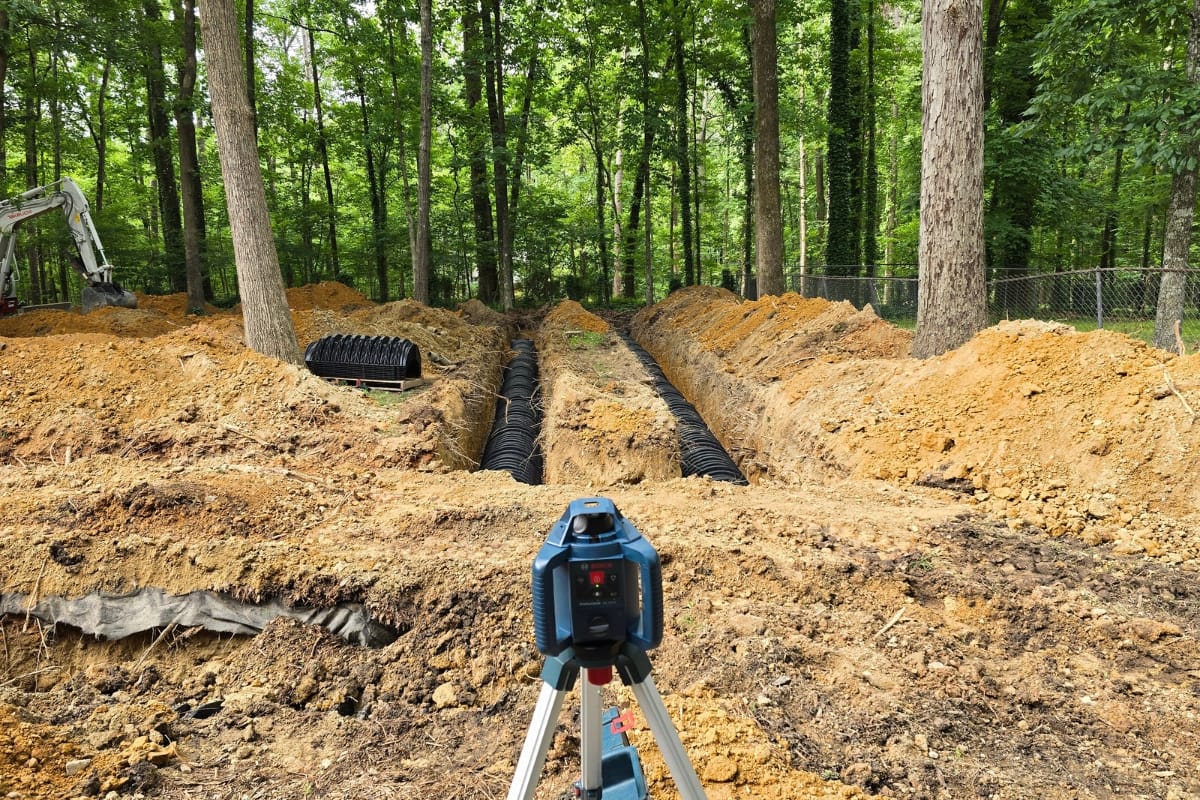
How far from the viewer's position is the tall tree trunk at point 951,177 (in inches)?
268

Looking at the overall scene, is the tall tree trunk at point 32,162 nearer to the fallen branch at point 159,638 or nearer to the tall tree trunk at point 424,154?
the tall tree trunk at point 424,154

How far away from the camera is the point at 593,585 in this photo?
1.45 metres

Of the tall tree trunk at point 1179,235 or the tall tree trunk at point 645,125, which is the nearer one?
the tall tree trunk at point 1179,235

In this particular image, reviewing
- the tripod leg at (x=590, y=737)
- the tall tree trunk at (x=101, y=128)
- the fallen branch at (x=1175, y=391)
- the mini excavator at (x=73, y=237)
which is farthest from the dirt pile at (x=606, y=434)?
the tall tree trunk at (x=101, y=128)

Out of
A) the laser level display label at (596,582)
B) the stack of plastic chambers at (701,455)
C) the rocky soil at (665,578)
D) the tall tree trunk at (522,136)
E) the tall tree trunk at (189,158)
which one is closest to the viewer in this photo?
the laser level display label at (596,582)

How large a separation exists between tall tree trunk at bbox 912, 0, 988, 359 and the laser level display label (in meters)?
7.16

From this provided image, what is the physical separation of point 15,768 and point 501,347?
11.9 meters

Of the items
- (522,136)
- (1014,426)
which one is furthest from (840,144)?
(1014,426)

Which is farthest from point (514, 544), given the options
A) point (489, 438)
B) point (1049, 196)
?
point (1049, 196)

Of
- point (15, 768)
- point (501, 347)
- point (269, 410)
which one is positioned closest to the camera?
point (15, 768)

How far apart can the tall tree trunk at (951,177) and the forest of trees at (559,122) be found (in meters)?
3.37

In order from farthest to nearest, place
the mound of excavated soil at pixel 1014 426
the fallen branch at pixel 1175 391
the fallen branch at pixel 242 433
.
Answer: the fallen branch at pixel 242 433, the fallen branch at pixel 1175 391, the mound of excavated soil at pixel 1014 426

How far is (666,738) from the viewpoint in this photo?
150 centimetres

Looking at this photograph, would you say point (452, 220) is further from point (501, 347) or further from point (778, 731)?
point (778, 731)
